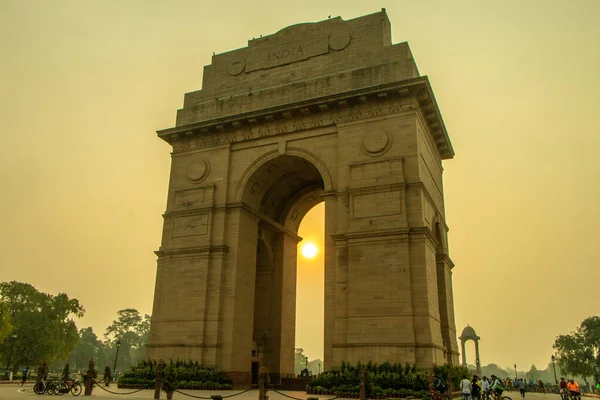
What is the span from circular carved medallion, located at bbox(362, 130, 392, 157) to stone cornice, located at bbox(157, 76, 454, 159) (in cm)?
100

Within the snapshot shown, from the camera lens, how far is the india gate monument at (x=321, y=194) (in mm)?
21078

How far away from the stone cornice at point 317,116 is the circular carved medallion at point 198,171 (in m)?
1.04


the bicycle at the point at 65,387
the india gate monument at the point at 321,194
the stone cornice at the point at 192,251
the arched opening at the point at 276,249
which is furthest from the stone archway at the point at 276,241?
the bicycle at the point at 65,387

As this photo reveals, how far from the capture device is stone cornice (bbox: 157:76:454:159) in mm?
23234

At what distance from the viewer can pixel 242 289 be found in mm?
24672

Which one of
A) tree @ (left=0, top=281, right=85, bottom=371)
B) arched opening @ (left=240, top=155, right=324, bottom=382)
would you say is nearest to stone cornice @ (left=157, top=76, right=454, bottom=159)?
arched opening @ (left=240, top=155, right=324, bottom=382)

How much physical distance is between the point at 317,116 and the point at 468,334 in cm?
3667

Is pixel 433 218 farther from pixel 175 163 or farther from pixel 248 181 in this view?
pixel 175 163

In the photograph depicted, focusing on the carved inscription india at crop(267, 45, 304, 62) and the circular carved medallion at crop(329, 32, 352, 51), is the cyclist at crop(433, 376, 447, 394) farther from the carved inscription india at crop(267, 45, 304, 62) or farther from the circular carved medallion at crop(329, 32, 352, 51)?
the carved inscription india at crop(267, 45, 304, 62)

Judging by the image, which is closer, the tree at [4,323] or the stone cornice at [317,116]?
the stone cornice at [317,116]

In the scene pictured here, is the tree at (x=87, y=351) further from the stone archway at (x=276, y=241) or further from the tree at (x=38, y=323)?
the stone archway at (x=276, y=241)

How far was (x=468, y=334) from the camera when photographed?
52406 millimetres

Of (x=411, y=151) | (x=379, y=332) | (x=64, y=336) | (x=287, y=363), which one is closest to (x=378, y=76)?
(x=411, y=151)

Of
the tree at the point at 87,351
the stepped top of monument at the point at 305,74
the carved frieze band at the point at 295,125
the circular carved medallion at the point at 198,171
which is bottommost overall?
the tree at the point at 87,351
